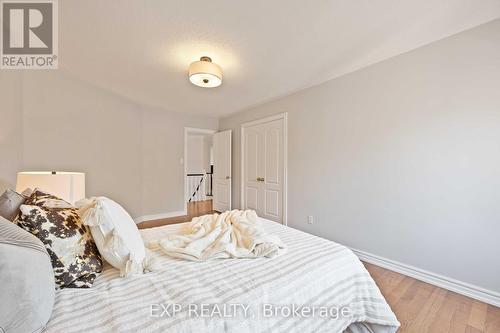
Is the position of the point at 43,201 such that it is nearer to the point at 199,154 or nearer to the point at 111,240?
the point at 111,240

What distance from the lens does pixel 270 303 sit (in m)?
0.94

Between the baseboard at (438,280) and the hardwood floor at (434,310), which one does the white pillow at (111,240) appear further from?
the baseboard at (438,280)

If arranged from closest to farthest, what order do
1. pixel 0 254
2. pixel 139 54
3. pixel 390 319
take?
pixel 0 254 → pixel 390 319 → pixel 139 54

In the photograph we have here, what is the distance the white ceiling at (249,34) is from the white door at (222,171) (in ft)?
6.56

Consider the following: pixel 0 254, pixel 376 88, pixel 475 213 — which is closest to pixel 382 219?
pixel 475 213

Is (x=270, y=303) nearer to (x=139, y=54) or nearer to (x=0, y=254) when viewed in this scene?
(x=0, y=254)

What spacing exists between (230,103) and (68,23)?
2.44 metres

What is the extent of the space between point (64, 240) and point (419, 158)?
2920mm

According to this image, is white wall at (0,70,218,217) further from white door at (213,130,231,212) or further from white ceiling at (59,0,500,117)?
white door at (213,130,231,212)

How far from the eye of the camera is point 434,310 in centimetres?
166

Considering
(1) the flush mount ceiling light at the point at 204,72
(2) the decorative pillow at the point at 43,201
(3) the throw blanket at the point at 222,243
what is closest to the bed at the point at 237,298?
(3) the throw blanket at the point at 222,243

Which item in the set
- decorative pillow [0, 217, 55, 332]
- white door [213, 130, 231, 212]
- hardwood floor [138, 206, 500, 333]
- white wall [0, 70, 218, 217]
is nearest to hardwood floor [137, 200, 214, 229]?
white wall [0, 70, 218, 217]

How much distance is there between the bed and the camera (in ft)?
2.52

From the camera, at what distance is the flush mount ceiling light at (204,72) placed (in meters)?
2.18
